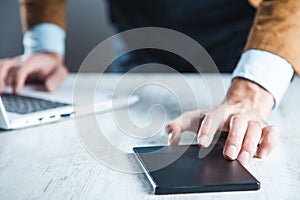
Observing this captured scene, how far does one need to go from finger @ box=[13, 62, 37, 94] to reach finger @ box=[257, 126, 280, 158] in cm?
66

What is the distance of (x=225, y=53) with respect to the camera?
5.48 ft

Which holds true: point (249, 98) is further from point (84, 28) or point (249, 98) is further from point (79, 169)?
point (84, 28)

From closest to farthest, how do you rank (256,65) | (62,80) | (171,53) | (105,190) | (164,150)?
(105,190), (164,150), (256,65), (62,80), (171,53)

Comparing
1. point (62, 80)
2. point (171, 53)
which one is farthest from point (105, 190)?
point (171, 53)

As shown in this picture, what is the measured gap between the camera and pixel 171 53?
166 centimetres

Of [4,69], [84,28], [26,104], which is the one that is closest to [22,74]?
[4,69]

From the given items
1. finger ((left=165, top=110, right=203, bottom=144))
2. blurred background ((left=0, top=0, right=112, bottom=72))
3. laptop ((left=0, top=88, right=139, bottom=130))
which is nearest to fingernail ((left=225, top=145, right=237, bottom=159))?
finger ((left=165, top=110, right=203, bottom=144))

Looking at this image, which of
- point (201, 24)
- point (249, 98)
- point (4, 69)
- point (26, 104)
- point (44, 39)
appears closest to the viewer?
point (249, 98)

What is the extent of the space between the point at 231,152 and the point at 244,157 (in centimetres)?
3

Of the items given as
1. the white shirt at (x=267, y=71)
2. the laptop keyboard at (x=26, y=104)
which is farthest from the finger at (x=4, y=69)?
the white shirt at (x=267, y=71)

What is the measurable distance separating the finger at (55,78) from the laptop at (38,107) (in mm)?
45

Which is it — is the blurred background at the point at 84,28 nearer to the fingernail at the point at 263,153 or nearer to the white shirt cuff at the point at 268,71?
the white shirt cuff at the point at 268,71

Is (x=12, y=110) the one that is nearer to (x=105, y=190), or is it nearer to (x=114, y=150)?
(x=114, y=150)

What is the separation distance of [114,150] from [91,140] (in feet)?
0.23
